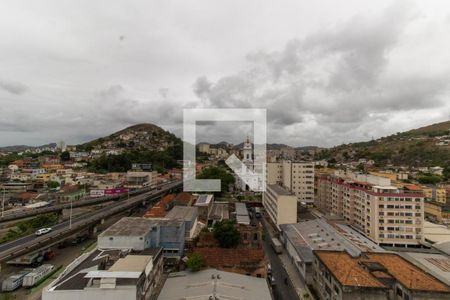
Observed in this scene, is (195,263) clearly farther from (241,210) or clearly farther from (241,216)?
(241,210)

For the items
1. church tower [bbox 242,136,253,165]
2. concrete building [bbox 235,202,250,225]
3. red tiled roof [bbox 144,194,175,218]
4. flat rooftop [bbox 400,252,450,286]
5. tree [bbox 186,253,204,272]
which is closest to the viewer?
tree [bbox 186,253,204,272]

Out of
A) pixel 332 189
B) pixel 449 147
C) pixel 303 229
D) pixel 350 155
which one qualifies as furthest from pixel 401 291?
pixel 350 155

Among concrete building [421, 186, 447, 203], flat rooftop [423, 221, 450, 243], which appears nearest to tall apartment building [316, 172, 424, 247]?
flat rooftop [423, 221, 450, 243]

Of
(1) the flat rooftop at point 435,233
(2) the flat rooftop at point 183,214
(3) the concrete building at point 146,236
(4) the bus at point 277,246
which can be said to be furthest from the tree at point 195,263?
(1) the flat rooftop at point 435,233

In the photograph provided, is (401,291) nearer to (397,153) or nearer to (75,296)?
(75,296)

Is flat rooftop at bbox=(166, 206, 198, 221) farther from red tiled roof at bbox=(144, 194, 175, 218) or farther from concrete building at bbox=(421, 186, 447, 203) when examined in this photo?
concrete building at bbox=(421, 186, 447, 203)

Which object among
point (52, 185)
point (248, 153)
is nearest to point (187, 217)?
point (248, 153)
